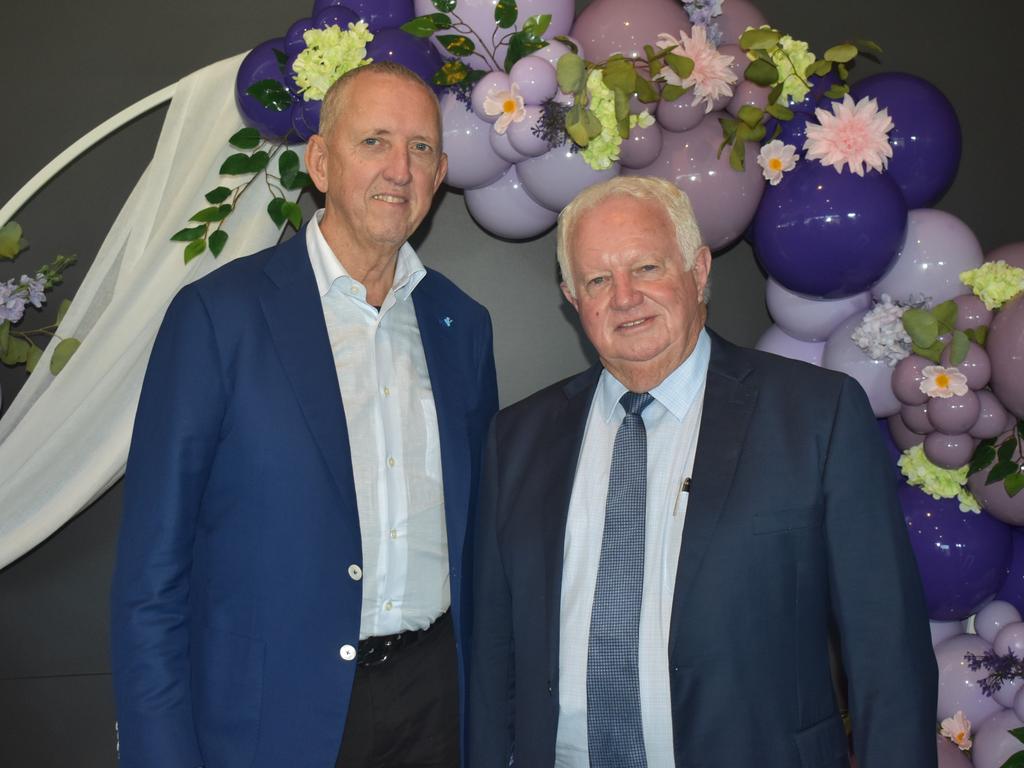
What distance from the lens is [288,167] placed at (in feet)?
8.81

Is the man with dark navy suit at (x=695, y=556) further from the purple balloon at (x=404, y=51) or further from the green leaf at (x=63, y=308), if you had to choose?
the green leaf at (x=63, y=308)

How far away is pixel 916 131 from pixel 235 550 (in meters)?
1.97

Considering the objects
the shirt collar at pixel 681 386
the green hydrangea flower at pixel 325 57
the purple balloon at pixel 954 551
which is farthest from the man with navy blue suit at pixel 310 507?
the purple balloon at pixel 954 551

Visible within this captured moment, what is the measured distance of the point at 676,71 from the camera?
8.12 ft

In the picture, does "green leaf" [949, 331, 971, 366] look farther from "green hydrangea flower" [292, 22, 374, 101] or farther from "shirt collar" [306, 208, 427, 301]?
"green hydrangea flower" [292, 22, 374, 101]

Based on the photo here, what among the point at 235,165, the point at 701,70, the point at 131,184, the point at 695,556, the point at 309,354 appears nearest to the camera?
the point at 695,556

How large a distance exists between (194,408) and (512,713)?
829 millimetres

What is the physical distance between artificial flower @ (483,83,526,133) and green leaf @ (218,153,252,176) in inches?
27.8

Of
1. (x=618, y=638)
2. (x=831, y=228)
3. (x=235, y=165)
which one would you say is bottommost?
(x=618, y=638)

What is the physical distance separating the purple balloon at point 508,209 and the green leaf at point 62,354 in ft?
3.95

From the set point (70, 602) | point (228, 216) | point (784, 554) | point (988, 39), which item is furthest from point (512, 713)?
point (988, 39)

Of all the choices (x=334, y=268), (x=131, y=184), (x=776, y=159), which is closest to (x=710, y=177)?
(x=776, y=159)

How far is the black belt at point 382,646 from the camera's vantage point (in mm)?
1838

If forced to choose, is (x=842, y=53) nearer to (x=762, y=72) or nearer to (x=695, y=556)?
(x=762, y=72)
